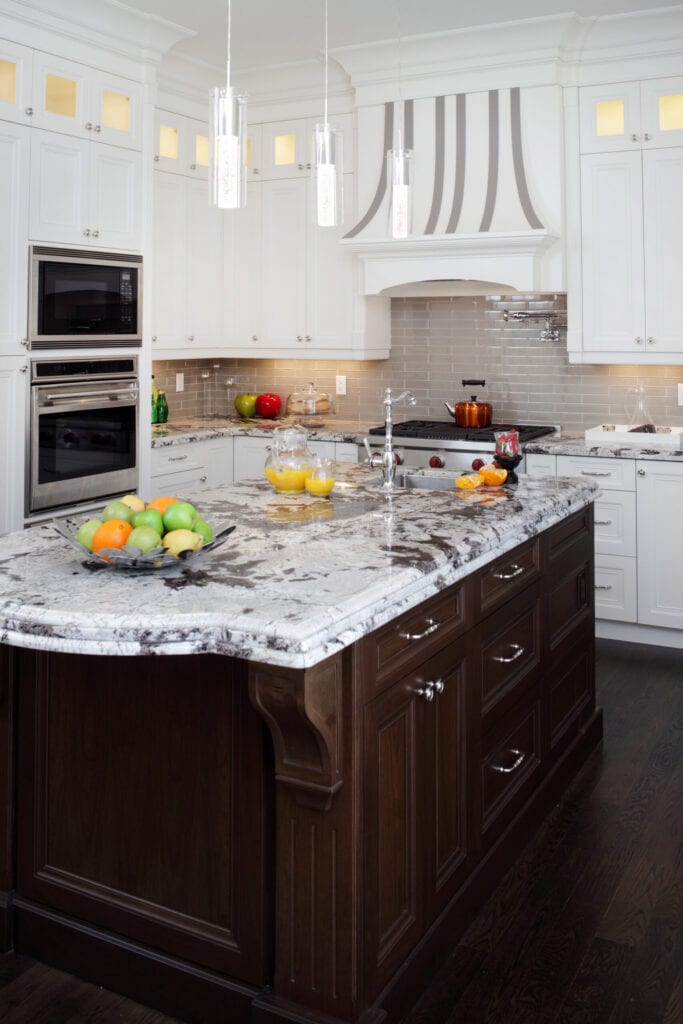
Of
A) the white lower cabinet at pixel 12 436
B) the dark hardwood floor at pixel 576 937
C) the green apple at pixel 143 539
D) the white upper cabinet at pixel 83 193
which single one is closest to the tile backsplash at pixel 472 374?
the white upper cabinet at pixel 83 193

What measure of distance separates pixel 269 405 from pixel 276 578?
175 inches

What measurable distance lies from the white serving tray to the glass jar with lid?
2.33 meters

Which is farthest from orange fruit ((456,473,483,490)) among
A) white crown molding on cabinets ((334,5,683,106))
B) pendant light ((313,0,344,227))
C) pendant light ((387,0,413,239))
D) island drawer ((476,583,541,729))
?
white crown molding on cabinets ((334,5,683,106))

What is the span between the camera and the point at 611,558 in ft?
Answer: 16.8

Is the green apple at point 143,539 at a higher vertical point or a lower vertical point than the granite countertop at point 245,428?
lower

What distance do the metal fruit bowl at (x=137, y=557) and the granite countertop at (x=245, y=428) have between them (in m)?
3.22

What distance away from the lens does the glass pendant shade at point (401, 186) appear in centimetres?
309

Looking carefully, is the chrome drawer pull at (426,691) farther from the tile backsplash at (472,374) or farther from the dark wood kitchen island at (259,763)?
the tile backsplash at (472,374)

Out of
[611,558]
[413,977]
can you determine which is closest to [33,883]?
[413,977]

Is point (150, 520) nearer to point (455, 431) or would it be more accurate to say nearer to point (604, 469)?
point (604, 469)

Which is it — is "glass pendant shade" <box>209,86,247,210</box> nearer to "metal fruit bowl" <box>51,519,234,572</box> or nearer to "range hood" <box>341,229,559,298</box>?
"metal fruit bowl" <box>51,519,234,572</box>

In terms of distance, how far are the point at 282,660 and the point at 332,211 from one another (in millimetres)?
1606

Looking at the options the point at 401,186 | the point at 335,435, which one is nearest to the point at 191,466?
the point at 335,435

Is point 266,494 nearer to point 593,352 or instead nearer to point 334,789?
point 334,789
